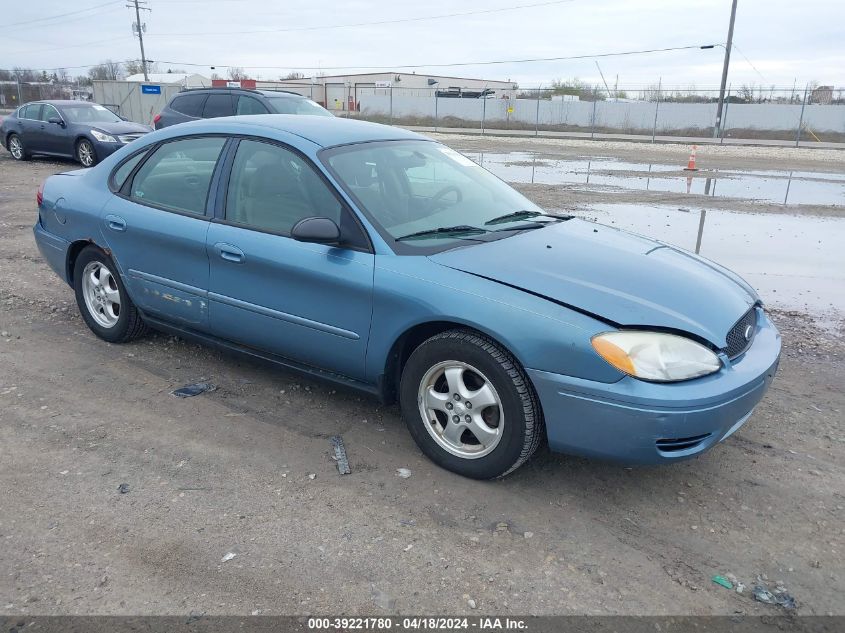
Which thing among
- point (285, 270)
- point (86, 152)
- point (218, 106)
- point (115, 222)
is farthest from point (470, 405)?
point (86, 152)

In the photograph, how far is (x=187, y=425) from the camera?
3973 mm

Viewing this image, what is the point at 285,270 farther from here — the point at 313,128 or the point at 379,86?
the point at 379,86

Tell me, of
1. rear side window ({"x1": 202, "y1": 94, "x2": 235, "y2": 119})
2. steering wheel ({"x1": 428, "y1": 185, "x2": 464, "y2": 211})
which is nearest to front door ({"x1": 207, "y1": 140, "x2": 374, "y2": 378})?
steering wheel ({"x1": 428, "y1": 185, "x2": 464, "y2": 211})

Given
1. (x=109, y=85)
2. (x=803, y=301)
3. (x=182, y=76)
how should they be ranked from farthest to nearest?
(x=182, y=76) → (x=109, y=85) → (x=803, y=301)

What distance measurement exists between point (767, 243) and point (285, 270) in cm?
750

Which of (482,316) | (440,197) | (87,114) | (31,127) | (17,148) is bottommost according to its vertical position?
(17,148)

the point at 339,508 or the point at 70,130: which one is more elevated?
the point at 70,130

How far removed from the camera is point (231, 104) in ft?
43.8

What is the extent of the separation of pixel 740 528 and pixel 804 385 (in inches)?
77.1

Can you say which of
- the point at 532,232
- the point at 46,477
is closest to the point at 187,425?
the point at 46,477

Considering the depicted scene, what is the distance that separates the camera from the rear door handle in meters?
4.65

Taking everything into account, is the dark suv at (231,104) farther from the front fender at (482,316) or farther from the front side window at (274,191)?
the front fender at (482,316)

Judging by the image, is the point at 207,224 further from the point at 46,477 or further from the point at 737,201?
the point at 737,201

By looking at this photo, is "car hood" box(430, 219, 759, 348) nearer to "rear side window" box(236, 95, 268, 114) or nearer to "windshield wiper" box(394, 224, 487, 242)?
"windshield wiper" box(394, 224, 487, 242)
